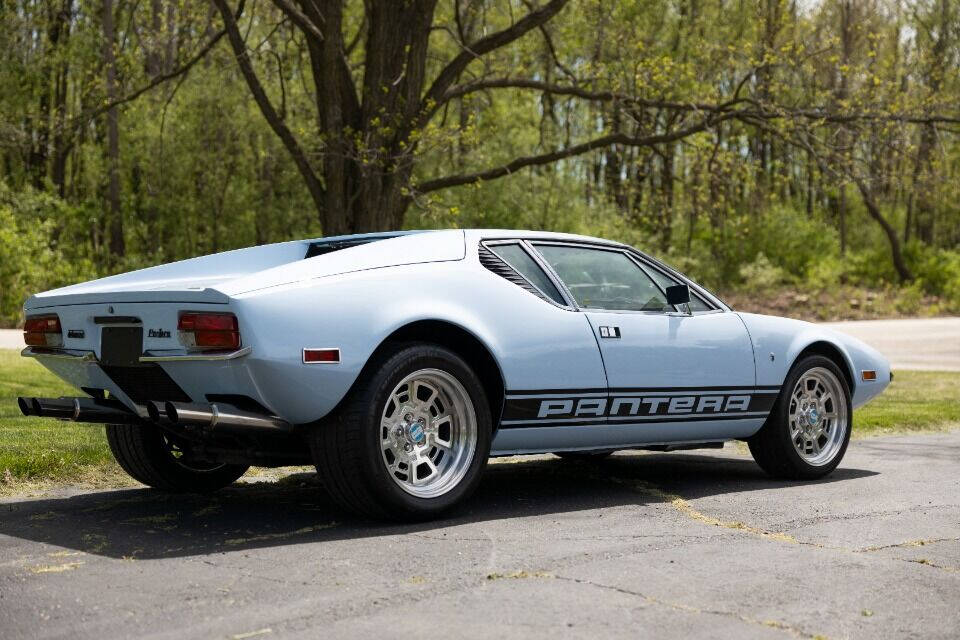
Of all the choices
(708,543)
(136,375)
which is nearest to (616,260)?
(708,543)

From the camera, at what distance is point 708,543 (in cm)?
522

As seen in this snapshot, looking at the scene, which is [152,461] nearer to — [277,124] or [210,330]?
[210,330]

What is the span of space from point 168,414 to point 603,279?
8.65ft

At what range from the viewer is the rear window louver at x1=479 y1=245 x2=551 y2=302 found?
20.2ft

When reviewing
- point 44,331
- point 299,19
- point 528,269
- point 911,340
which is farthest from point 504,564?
point 911,340

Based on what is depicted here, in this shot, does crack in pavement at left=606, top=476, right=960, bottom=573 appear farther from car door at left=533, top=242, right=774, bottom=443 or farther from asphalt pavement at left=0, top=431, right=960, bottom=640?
car door at left=533, top=242, right=774, bottom=443

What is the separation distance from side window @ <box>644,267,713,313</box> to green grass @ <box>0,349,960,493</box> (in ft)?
10.8

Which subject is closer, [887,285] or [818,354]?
[818,354]

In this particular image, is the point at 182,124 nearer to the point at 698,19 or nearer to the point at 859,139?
the point at 698,19

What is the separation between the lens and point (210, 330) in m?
5.18

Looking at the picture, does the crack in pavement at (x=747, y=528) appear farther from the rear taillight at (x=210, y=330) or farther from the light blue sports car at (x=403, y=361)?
the rear taillight at (x=210, y=330)

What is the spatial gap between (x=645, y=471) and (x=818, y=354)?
1315mm

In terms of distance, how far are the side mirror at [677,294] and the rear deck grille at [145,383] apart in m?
2.75

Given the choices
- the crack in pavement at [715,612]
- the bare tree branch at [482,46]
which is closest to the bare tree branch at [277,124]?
the bare tree branch at [482,46]
